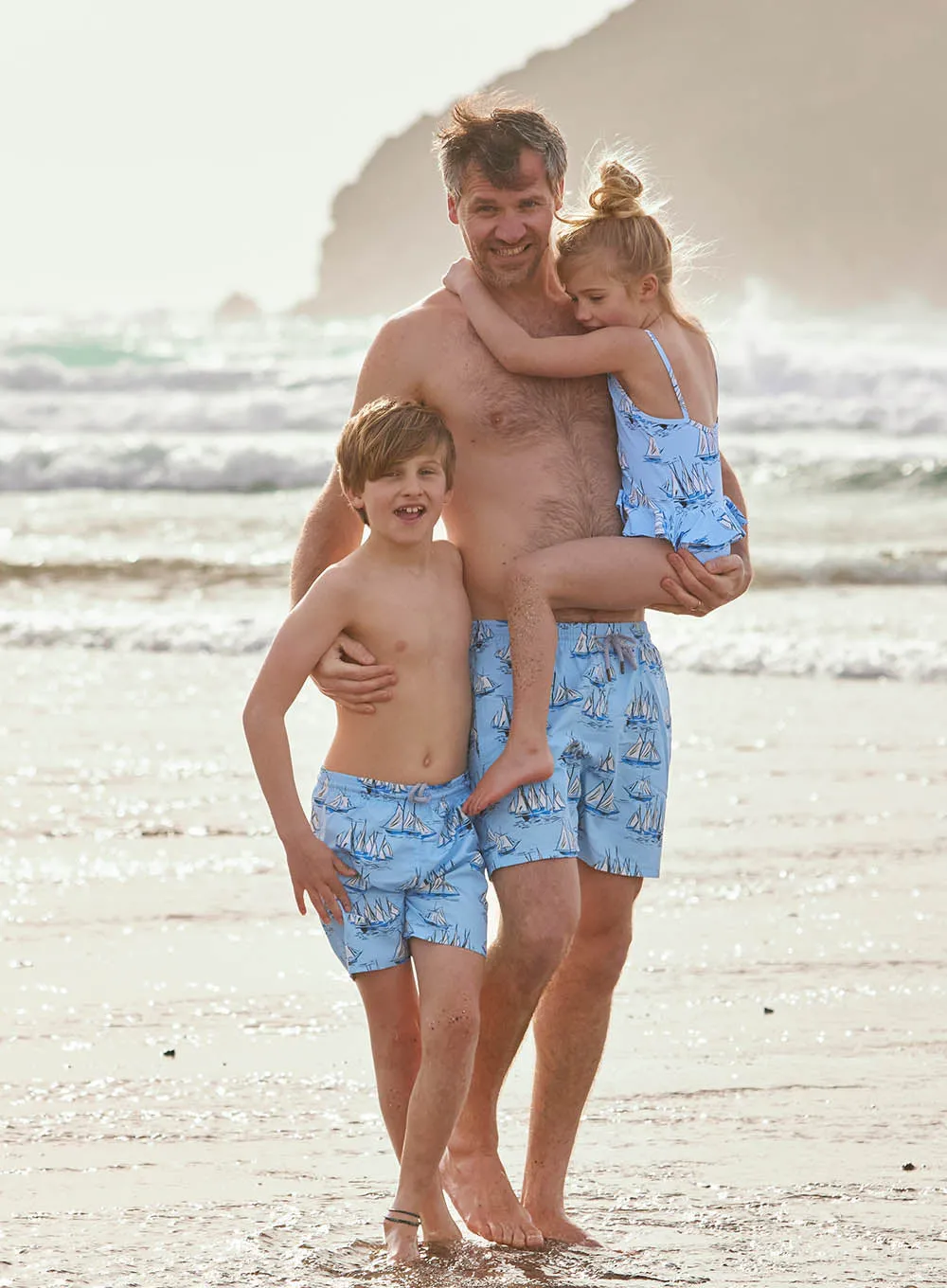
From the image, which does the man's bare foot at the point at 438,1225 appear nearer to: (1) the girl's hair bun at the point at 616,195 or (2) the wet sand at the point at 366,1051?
(2) the wet sand at the point at 366,1051

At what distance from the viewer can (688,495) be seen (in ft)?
11.4

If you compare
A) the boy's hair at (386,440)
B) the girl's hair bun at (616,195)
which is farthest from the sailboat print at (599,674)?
the girl's hair bun at (616,195)

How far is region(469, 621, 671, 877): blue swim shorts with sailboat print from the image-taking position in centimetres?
334

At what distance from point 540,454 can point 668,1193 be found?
1447 millimetres

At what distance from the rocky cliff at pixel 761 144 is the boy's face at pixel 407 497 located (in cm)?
6089

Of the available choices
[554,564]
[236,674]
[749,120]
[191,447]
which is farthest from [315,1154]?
[749,120]

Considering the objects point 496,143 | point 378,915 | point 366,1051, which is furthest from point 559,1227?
point 496,143

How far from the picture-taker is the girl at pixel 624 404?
3.34 meters

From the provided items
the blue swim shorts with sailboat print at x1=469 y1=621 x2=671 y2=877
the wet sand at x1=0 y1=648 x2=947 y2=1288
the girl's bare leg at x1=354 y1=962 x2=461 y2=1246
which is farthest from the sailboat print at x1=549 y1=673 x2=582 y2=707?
the wet sand at x1=0 y1=648 x2=947 y2=1288

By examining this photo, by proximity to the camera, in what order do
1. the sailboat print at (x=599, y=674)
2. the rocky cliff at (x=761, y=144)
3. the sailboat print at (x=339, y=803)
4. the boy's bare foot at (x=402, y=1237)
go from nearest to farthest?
the boy's bare foot at (x=402, y=1237)
the sailboat print at (x=339, y=803)
the sailboat print at (x=599, y=674)
the rocky cliff at (x=761, y=144)

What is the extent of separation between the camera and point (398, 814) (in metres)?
3.18

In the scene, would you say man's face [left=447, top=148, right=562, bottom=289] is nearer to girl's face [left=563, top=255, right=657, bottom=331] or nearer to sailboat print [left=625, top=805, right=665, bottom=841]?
girl's face [left=563, top=255, right=657, bottom=331]

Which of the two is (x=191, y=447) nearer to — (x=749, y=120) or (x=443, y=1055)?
(x=443, y=1055)

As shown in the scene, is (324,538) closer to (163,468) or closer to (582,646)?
(582,646)
